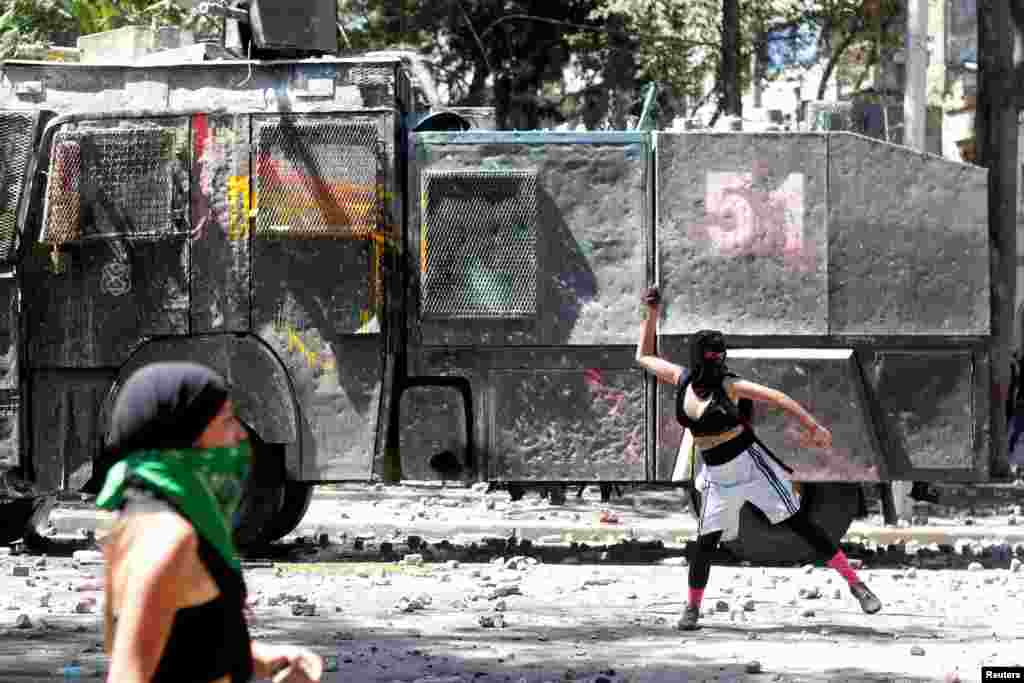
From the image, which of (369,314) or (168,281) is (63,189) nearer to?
(168,281)

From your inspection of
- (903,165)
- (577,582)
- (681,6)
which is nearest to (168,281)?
(577,582)

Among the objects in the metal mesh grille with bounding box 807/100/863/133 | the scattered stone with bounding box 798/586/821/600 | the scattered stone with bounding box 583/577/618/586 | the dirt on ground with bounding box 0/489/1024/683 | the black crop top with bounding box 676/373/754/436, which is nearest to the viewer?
the dirt on ground with bounding box 0/489/1024/683

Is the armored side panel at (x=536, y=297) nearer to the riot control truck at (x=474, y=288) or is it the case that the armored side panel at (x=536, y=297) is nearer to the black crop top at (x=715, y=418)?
the riot control truck at (x=474, y=288)

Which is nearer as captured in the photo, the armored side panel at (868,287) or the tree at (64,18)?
the armored side panel at (868,287)

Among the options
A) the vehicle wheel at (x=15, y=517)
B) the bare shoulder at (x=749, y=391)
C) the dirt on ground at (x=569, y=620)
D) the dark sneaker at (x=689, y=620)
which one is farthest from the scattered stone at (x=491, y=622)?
the vehicle wheel at (x=15, y=517)

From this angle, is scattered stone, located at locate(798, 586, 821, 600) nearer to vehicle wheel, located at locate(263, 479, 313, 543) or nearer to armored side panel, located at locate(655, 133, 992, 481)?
armored side panel, located at locate(655, 133, 992, 481)

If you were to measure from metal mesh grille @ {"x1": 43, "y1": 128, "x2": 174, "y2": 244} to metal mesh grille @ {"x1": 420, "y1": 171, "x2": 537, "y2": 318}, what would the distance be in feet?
5.73

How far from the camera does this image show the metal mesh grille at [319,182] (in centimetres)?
1371

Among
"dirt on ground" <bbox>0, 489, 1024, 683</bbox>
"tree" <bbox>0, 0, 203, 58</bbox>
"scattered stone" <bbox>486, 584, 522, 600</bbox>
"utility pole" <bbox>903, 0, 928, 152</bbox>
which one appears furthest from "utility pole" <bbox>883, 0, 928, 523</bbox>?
"tree" <bbox>0, 0, 203, 58</bbox>

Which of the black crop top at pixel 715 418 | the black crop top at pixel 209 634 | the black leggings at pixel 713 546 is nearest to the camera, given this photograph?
the black crop top at pixel 209 634

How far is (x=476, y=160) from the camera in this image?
14.0 m

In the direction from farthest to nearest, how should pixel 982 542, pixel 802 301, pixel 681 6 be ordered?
pixel 681 6, pixel 982 542, pixel 802 301

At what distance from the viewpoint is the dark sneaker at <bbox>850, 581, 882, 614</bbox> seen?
11.0 metres

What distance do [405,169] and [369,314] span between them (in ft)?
3.44
